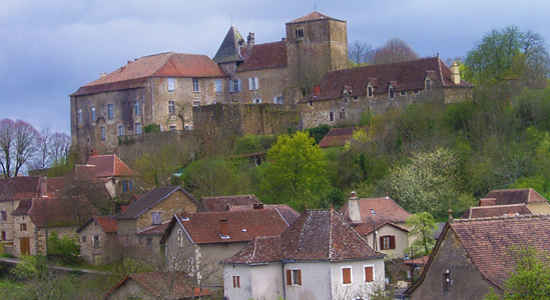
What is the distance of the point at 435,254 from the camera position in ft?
87.1

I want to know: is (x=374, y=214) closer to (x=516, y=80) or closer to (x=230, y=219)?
(x=230, y=219)

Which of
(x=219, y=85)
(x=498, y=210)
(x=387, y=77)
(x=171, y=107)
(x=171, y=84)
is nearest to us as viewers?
(x=498, y=210)

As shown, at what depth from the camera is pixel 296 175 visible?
198ft

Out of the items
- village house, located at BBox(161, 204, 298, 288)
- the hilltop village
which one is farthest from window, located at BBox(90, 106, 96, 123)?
village house, located at BBox(161, 204, 298, 288)

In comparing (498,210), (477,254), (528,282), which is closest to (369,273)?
(498,210)

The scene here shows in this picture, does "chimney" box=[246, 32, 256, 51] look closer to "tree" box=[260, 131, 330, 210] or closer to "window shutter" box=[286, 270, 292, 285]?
"tree" box=[260, 131, 330, 210]

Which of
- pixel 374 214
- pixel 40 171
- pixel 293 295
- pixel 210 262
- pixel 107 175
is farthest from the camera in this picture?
pixel 40 171

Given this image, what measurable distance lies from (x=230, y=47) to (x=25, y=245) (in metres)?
31.3

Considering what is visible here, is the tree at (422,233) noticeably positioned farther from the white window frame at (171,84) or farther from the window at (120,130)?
the window at (120,130)

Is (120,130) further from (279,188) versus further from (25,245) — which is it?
(279,188)

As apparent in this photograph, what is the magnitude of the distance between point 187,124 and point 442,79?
22.7 metres

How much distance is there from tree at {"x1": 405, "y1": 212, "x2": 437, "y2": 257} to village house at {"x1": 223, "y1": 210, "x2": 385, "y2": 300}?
29.7 ft

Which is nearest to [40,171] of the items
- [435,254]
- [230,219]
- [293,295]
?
[230,219]

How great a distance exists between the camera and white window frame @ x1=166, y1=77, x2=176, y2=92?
79.3 metres
